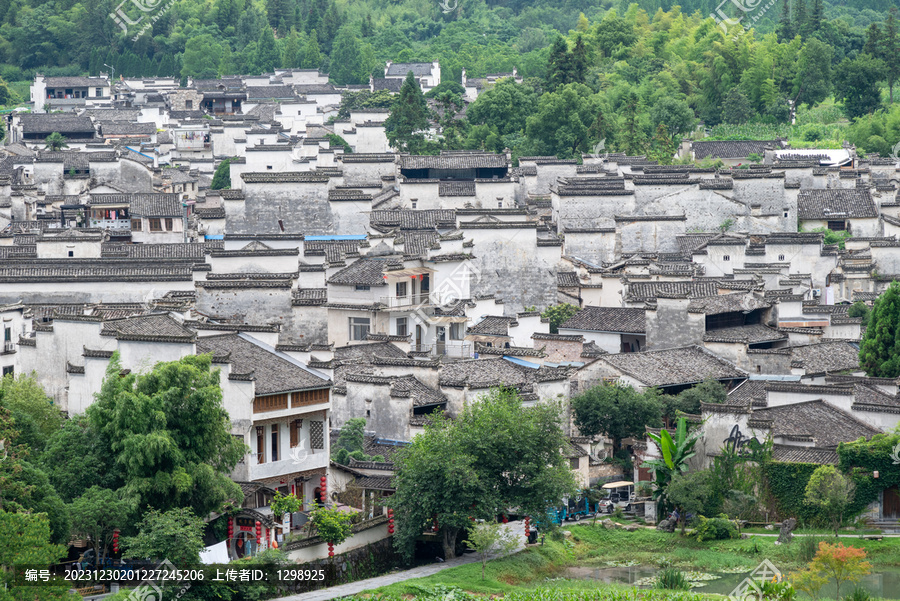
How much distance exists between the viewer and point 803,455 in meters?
26.8

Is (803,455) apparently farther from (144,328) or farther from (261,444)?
(144,328)

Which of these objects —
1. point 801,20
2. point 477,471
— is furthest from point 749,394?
point 801,20

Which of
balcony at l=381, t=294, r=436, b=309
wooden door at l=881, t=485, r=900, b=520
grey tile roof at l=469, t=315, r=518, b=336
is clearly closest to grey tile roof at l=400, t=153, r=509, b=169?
balcony at l=381, t=294, r=436, b=309

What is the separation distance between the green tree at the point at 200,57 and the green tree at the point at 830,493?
63.8 meters

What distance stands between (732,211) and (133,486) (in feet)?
92.5

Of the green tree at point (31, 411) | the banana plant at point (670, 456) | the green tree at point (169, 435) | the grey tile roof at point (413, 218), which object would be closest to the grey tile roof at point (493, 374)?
the banana plant at point (670, 456)

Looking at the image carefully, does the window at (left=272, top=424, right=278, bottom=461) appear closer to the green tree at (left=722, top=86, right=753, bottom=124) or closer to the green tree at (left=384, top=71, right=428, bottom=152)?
the green tree at (left=384, top=71, right=428, bottom=152)

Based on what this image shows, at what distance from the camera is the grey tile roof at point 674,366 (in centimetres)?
3172

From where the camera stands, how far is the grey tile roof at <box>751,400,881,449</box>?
27141 millimetres

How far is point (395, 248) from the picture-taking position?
37188 millimetres

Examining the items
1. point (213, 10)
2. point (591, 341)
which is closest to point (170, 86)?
point (213, 10)

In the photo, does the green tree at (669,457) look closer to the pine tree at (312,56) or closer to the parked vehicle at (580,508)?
the parked vehicle at (580,508)

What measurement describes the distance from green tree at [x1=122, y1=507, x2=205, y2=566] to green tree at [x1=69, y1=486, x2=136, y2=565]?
0.99ft

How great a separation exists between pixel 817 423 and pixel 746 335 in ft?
23.6
